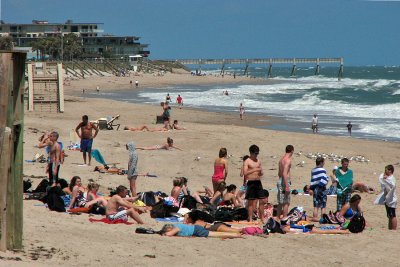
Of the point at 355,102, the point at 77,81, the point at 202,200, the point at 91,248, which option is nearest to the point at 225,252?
the point at 91,248

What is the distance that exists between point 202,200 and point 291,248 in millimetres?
2788

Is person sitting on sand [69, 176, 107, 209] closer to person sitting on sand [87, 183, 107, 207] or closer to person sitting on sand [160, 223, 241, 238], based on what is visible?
person sitting on sand [87, 183, 107, 207]

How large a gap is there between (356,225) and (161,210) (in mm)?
2636

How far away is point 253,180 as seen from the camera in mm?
11062

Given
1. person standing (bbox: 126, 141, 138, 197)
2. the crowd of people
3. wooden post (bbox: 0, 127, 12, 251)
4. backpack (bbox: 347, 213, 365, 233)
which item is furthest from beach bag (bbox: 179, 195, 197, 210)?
wooden post (bbox: 0, 127, 12, 251)

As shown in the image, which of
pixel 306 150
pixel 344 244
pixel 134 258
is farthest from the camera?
pixel 306 150

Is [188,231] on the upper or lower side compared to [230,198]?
lower

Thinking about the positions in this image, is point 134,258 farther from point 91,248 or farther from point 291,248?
point 291,248

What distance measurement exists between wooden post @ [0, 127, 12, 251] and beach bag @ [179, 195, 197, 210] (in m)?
4.56

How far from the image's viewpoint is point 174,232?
31.7 feet

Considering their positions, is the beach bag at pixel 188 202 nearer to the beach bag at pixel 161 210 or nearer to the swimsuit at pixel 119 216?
the beach bag at pixel 161 210

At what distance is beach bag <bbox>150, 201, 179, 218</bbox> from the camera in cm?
1118

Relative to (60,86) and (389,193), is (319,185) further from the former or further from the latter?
(60,86)

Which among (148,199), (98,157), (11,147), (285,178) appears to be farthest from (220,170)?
(11,147)
